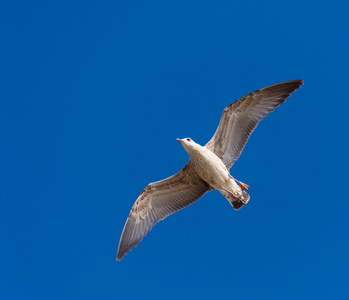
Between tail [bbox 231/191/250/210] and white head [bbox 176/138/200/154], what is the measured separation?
5.33 feet

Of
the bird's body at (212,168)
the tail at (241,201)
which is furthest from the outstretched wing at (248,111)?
the tail at (241,201)

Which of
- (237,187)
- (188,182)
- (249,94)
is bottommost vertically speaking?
(237,187)

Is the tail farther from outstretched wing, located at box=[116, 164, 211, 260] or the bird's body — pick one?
outstretched wing, located at box=[116, 164, 211, 260]

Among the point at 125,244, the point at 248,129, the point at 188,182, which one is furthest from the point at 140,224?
the point at 248,129

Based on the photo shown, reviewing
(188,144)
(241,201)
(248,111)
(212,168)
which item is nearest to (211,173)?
(212,168)

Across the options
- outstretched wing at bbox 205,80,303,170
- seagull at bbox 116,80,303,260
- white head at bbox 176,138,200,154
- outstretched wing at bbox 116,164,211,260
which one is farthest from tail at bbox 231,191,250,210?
white head at bbox 176,138,200,154

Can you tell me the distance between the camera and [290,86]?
11.5 meters

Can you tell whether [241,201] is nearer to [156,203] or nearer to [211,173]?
[211,173]

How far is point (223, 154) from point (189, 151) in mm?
920

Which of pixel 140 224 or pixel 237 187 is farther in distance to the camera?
pixel 140 224

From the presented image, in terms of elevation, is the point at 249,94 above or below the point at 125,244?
above

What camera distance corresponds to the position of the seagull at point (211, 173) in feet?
37.1

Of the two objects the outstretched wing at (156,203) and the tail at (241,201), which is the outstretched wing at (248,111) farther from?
the outstretched wing at (156,203)

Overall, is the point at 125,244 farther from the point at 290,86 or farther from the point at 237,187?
the point at 290,86
